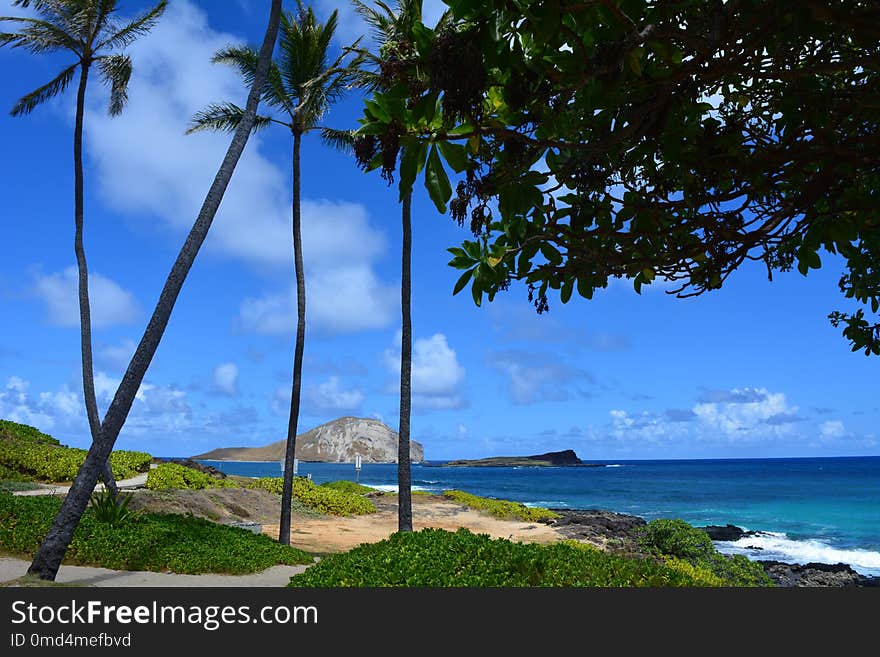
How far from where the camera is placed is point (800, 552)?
27.5 metres

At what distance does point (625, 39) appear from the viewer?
347 cm

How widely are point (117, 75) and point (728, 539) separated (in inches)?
1239

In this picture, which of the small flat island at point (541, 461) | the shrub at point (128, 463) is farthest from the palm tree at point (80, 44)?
the small flat island at point (541, 461)

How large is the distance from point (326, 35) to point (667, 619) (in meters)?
16.5

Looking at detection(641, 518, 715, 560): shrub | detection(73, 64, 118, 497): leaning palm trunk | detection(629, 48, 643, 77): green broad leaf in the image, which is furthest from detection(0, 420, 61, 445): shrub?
detection(629, 48, 643, 77): green broad leaf

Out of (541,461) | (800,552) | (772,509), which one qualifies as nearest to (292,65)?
(800,552)

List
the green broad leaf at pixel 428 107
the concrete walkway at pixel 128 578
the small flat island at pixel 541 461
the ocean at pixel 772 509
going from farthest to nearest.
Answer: the small flat island at pixel 541 461 → the ocean at pixel 772 509 → the concrete walkway at pixel 128 578 → the green broad leaf at pixel 428 107

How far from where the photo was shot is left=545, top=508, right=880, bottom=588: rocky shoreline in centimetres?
1920

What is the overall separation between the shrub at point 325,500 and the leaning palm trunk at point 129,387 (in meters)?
17.2

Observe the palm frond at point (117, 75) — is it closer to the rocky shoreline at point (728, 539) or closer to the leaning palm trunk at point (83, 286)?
the leaning palm trunk at point (83, 286)

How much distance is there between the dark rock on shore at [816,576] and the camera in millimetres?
19000

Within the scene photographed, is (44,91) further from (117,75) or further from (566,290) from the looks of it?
(566,290)

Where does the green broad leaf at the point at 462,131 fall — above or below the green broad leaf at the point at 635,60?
below

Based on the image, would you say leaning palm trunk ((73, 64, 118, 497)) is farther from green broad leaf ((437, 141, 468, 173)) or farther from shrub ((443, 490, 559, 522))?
shrub ((443, 490, 559, 522))
